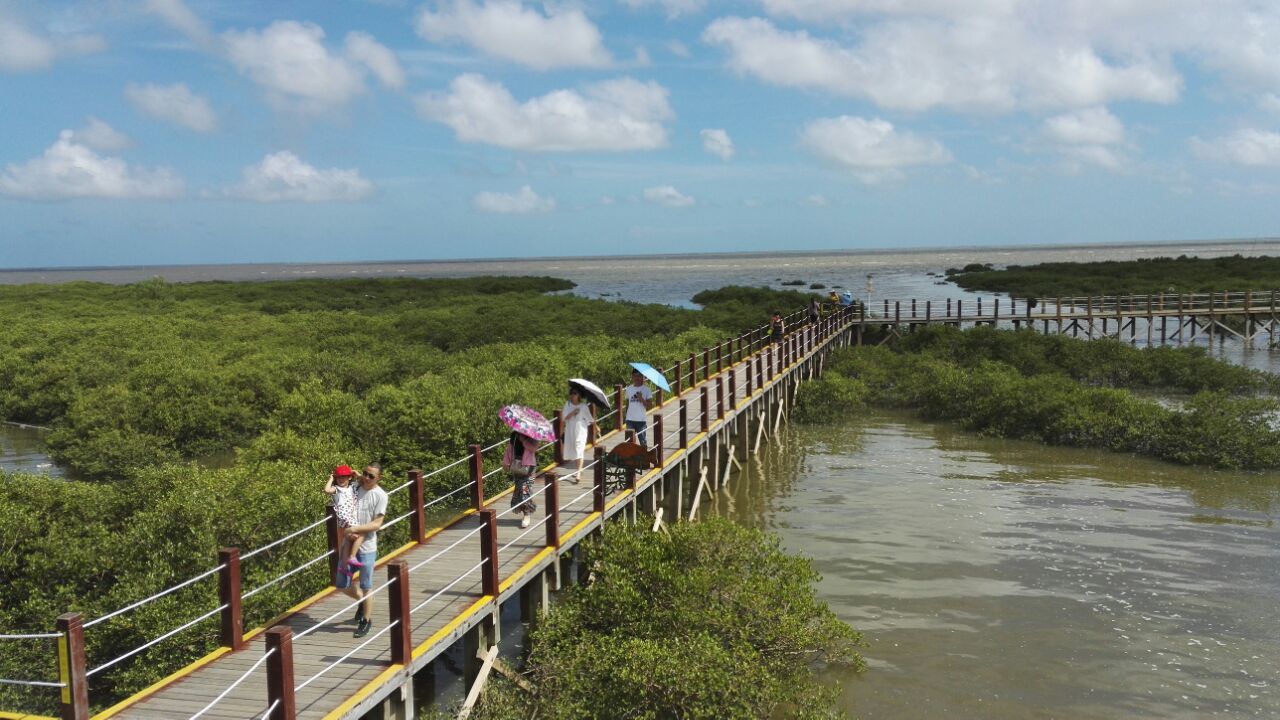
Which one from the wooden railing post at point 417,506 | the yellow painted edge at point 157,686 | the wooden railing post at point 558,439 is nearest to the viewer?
the yellow painted edge at point 157,686

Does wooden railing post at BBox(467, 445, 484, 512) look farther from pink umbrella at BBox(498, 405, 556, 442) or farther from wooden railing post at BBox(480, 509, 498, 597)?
wooden railing post at BBox(480, 509, 498, 597)

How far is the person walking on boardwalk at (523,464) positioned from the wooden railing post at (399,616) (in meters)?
3.54

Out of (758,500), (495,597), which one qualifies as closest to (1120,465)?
(758,500)

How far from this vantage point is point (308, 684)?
6.96m

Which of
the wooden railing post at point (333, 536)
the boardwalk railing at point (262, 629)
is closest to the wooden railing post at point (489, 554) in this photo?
the boardwalk railing at point (262, 629)

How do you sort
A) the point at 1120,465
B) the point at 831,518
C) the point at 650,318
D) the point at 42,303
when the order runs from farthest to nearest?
1. the point at 42,303
2. the point at 650,318
3. the point at 1120,465
4. the point at 831,518

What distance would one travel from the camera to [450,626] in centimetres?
805

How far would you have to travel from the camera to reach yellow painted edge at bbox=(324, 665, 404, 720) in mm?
6551

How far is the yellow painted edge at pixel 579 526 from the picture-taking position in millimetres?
10649

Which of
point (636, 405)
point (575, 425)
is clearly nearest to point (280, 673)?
point (575, 425)

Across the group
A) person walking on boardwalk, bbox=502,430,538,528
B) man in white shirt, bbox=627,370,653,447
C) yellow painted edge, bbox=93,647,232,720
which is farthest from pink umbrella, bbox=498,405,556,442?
man in white shirt, bbox=627,370,653,447

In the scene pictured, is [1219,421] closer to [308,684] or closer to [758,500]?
[758,500]

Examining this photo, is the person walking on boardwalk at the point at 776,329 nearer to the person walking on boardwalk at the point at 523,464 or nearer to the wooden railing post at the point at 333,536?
the person walking on boardwalk at the point at 523,464

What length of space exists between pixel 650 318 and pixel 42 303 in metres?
36.4
